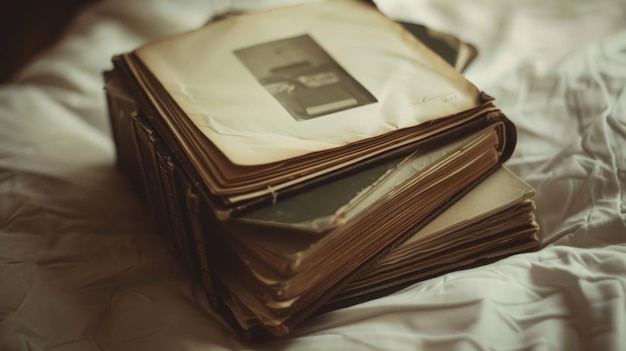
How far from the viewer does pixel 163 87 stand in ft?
2.28

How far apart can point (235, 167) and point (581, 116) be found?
0.45 m

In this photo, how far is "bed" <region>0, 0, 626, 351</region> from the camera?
1.96ft

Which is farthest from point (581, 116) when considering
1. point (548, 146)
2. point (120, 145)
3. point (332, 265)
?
point (120, 145)

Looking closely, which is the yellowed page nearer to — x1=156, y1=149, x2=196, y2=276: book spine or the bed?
x1=156, y1=149, x2=196, y2=276: book spine

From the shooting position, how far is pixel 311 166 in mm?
598

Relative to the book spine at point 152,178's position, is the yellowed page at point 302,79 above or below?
above

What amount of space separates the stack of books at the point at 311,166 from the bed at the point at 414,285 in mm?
36

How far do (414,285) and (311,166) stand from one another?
163 mm

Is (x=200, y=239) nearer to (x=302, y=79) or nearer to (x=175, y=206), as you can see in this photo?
(x=175, y=206)

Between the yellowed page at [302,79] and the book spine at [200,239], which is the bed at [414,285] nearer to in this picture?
the book spine at [200,239]

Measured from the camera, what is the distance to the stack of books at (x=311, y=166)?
58cm

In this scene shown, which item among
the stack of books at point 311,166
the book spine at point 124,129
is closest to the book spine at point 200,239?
the stack of books at point 311,166

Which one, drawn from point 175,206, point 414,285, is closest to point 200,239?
point 175,206

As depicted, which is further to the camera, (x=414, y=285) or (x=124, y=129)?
(x=124, y=129)
